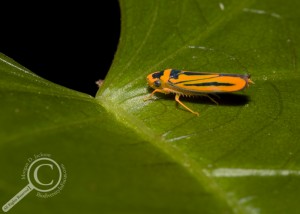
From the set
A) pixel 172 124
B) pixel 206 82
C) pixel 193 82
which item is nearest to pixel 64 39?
pixel 193 82

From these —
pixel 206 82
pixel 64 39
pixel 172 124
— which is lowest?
pixel 172 124

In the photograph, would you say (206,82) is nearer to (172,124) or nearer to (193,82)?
(193,82)

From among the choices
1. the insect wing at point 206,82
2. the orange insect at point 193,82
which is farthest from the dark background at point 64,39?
the insect wing at point 206,82

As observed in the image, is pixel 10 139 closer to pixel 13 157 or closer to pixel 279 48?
pixel 13 157

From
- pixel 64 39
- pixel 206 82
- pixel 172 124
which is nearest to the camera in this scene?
pixel 172 124

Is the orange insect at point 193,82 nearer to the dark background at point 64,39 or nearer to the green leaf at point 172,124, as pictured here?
the green leaf at point 172,124

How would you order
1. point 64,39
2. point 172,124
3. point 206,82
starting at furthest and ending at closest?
point 64,39 → point 206,82 → point 172,124
